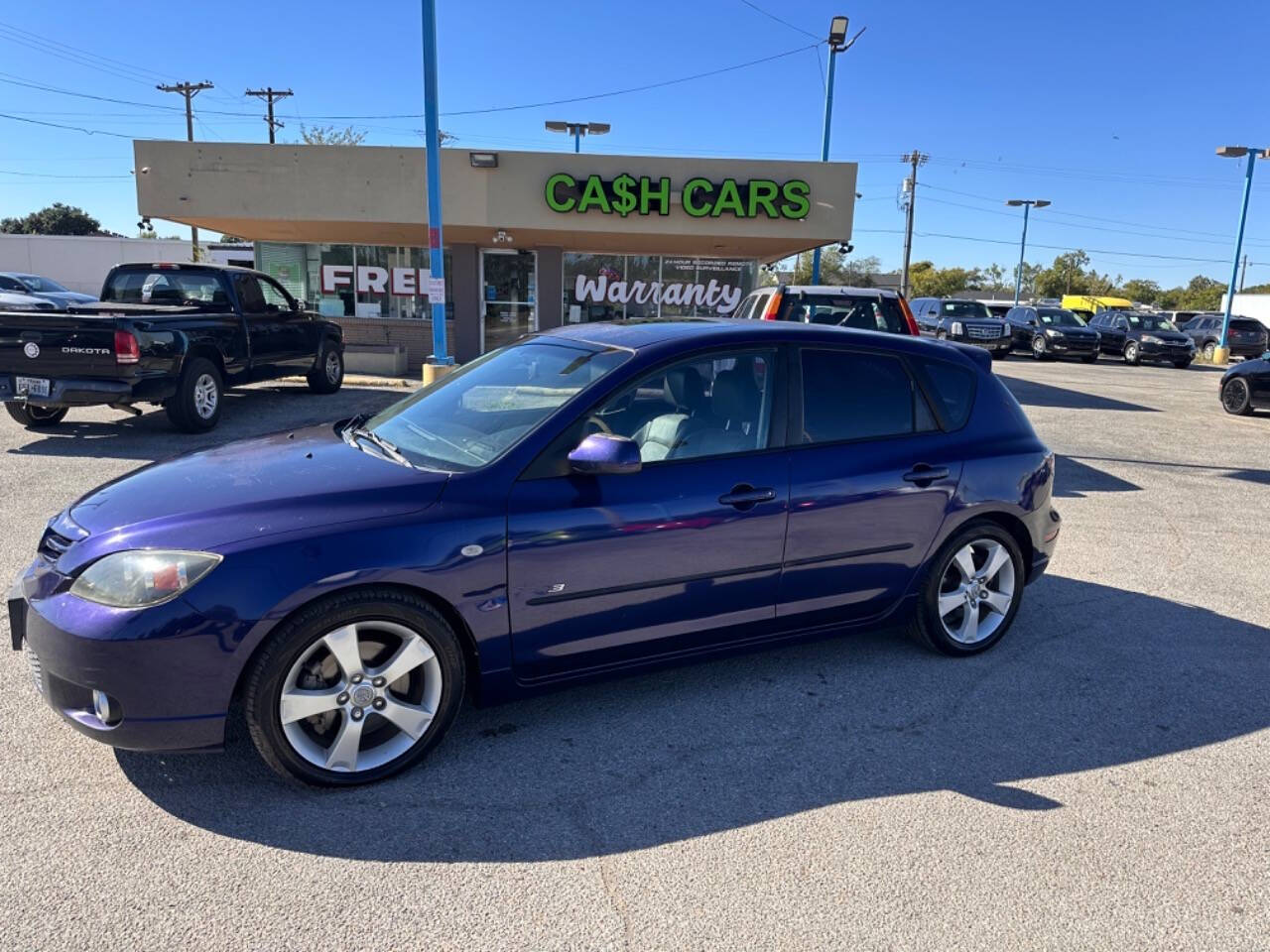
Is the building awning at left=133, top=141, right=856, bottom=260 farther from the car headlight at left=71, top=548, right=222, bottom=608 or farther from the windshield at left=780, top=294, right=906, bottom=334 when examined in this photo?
the car headlight at left=71, top=548, right=222, bottom=608

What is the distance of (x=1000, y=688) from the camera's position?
399 cm

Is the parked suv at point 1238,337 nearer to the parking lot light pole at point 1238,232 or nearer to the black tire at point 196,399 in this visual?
the parking lot light pole at point 1238,232

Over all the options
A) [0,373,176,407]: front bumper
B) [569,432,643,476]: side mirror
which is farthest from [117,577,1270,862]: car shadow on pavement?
[0,373,176,407]: front bumper

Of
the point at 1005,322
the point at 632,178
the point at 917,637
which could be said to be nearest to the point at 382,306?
the point at 632,178

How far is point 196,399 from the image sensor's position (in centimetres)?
962

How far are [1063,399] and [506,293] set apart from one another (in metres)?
11.5

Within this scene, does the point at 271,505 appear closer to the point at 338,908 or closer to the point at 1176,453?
the point at 338,908

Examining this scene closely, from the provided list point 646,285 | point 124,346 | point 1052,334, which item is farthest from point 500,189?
point 1052,334

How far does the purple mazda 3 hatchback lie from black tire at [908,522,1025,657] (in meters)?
0.02

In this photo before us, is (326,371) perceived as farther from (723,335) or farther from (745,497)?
(745,497)

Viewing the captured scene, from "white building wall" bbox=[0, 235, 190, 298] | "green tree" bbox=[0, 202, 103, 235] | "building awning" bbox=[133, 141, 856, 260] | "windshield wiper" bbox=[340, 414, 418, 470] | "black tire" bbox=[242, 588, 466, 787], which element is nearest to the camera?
"black tire" bbox=[242, 588, 466, 787]

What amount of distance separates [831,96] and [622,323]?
52.9 ft

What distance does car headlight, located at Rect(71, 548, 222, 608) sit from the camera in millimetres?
2715

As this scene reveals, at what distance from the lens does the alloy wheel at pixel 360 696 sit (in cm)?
290
